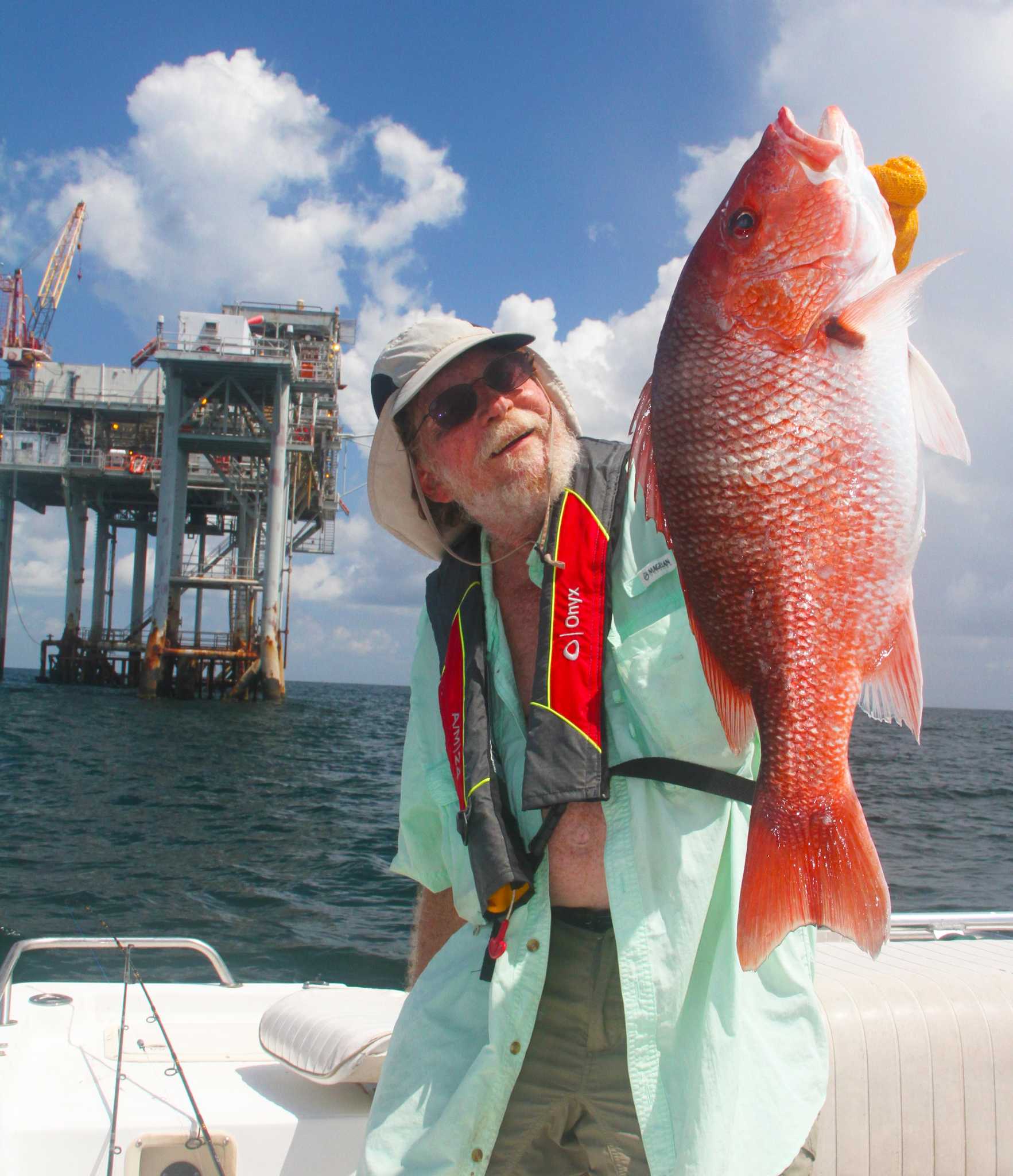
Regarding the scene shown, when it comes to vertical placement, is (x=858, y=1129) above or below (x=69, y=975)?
above

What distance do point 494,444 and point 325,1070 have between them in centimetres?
215

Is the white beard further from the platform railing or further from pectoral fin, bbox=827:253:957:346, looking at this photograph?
the platform railing

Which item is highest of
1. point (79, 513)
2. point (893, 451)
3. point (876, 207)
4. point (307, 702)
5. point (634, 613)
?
point (79, 513)

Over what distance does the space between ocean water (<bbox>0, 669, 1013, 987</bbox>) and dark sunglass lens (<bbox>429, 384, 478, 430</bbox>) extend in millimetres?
2696

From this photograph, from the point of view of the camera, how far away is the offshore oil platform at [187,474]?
116ft

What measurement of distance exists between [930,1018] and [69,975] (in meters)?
6.62

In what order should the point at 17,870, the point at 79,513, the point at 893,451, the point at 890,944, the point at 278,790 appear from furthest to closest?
1. the point at 79,513
2. the point at 278,790
3. the point at 17,870
4. the point at 890,944
5. the point at 893,451

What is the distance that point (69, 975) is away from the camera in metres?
7.18

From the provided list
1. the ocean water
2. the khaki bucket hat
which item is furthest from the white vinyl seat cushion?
the khaki bucket hat

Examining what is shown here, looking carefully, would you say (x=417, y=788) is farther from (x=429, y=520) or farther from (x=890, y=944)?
(x=890, y=944)

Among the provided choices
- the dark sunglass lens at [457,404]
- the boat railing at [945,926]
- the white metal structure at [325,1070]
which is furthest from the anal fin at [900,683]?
the boat railing at [945,926]

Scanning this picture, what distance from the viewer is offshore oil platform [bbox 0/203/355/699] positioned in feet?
116

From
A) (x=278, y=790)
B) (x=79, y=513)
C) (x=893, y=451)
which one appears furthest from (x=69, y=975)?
(x=79, y=513)

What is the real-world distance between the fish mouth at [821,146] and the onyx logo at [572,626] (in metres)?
0.93
